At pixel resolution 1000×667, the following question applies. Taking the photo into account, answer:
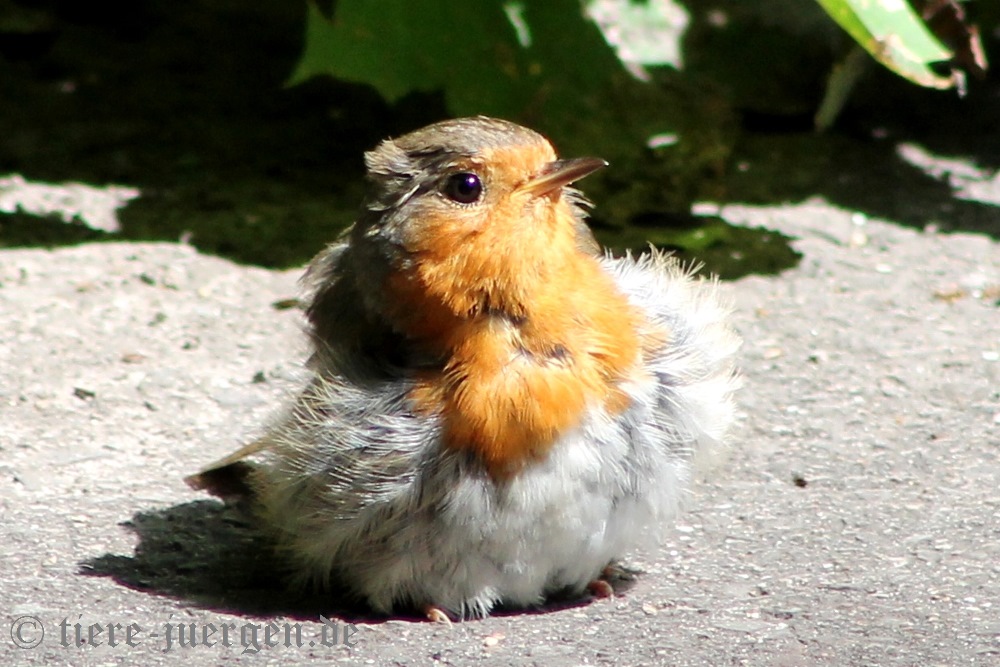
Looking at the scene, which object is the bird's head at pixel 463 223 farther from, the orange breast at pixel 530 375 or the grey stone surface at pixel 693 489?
the grey stone surface at pixel 693 489

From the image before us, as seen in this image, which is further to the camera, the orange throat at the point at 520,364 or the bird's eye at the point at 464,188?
the bird's eye at the point at 464,188

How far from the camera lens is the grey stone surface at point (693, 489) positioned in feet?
13.2

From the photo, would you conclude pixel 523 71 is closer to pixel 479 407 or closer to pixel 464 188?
pixel 464 188

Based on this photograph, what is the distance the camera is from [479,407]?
4055mm

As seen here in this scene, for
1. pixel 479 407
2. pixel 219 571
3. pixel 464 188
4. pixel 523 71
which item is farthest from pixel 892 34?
pixel 219 571

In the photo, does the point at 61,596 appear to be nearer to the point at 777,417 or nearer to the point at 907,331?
the point at 777,417

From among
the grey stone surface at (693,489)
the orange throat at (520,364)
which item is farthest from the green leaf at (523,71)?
the orange throat at (520,364)

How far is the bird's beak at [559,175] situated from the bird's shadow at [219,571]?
3.79 feet

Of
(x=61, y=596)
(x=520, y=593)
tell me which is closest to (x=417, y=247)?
(x=520, y=593)

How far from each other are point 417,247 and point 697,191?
3.34m

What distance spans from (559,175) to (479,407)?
2.30ft

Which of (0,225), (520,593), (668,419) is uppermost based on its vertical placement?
(668,419)

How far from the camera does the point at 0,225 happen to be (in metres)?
6.95

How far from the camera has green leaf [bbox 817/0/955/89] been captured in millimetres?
5664
